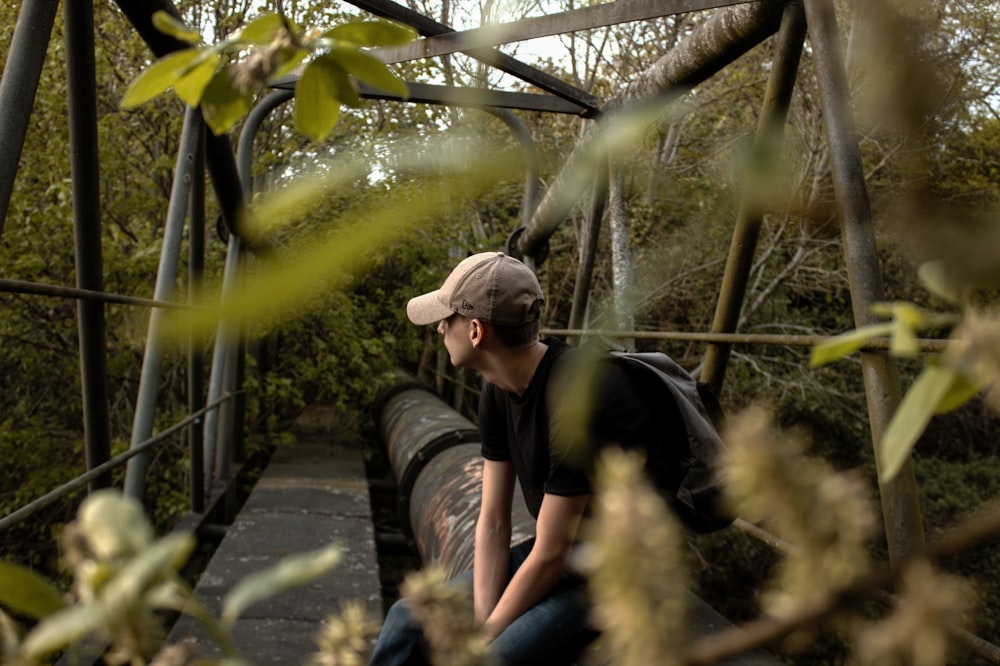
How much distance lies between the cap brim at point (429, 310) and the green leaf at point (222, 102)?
5.40 ft

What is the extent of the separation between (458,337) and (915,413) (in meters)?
1.85

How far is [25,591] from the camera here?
9.5 inches

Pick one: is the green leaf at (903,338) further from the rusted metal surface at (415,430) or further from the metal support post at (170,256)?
the rusted metal surface at (415,430)

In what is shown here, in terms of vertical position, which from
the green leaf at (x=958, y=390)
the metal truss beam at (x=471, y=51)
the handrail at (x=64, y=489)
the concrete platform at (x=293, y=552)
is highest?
the metal truss beam at (x=471, y=51)

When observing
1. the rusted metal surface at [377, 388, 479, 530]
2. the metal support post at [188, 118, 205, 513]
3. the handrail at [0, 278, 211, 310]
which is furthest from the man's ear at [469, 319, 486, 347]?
the rusted metal surface at [377, 388, 479, 530]

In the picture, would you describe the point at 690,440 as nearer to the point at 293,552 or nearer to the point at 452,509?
the point at 452,509

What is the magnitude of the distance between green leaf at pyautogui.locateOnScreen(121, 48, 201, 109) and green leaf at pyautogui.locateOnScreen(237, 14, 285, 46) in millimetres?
23

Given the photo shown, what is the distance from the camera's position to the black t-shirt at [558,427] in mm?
1770

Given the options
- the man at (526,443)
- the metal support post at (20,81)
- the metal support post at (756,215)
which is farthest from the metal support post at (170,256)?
the metal support post at (756,215)

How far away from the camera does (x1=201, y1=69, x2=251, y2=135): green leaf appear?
40 centimetres

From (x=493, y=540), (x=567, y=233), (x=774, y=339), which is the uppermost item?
(x=567, y=233)

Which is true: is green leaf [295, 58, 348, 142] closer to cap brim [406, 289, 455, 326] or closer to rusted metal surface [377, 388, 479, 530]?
cap brim [406, 289, 455, 326]

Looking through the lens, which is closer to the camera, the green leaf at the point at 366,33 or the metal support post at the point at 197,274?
the green leaf at the point at 366,33

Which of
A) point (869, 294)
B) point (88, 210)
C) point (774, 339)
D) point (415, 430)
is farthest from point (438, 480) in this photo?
point (869, 294)
